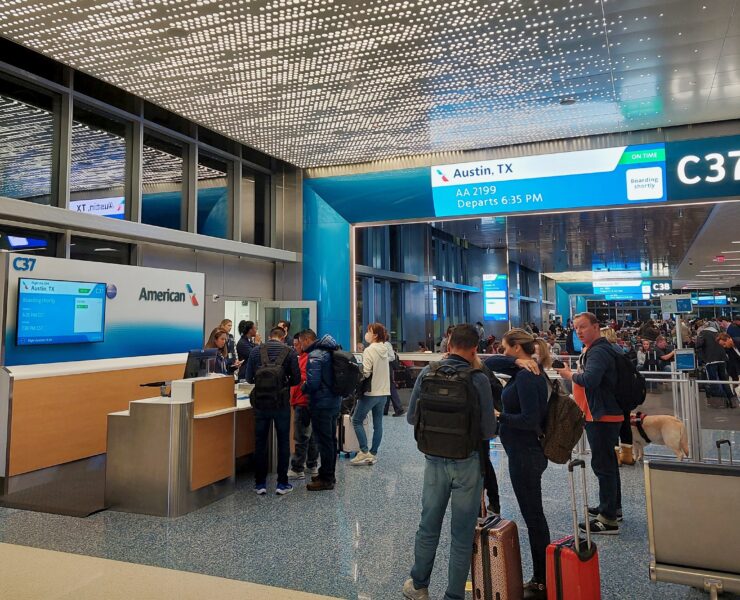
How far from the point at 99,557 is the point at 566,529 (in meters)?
3.14

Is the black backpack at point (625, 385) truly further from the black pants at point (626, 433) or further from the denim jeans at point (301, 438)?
the denim jeans at point (301, 438)

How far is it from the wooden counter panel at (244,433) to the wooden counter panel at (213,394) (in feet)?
1.02

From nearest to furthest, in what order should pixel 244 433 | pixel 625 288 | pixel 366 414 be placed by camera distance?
pixel 244 433, pixel 366 414, pixel 625 288

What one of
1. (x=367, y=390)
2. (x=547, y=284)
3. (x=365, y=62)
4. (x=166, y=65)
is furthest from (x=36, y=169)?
(x=547, y=284)

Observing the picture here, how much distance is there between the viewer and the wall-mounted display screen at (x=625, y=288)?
2523 cm

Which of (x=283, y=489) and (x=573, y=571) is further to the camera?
(x=283, y=489)

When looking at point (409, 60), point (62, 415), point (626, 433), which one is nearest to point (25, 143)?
point (62, 415)

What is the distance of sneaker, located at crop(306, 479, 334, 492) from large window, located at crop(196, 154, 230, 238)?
17.3 feet

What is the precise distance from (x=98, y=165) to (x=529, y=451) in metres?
6.91

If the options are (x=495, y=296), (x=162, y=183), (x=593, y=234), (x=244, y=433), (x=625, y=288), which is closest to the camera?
(x=244, y=433)

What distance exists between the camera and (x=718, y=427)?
7.25 meters

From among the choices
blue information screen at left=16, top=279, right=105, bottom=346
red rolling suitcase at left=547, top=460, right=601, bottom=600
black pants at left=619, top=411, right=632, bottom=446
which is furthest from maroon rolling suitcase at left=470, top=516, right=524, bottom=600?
blue information screen at left=16, top=279, right=105, bottom=346

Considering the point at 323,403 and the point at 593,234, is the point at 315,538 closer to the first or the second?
the point at 323,403

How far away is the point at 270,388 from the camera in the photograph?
459 cm
